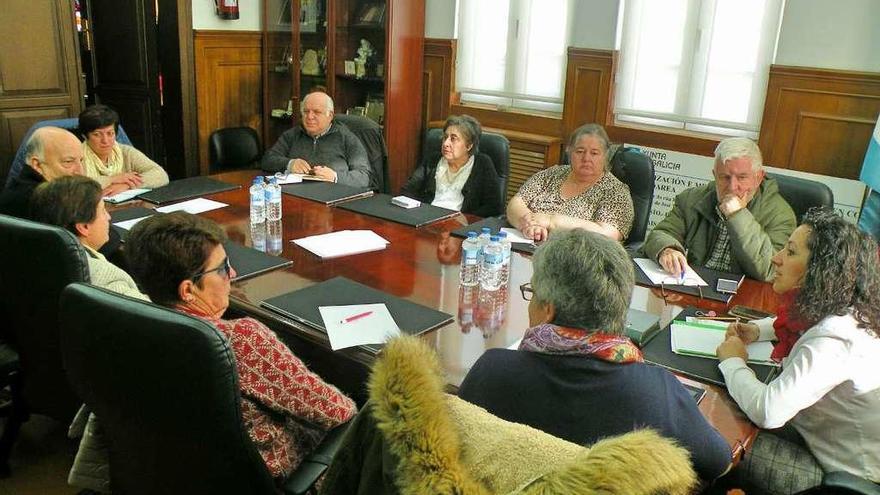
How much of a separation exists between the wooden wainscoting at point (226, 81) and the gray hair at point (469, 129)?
7.52 feet

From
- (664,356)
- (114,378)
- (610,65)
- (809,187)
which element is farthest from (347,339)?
(610,65)

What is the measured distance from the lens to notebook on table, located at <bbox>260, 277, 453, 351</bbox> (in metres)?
1.76

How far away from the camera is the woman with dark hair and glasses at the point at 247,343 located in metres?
1.38

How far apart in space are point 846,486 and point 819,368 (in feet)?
0.77

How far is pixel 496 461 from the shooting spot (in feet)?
2.95

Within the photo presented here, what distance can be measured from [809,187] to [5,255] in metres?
2.60

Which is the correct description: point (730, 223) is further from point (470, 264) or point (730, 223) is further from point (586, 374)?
point (586, 374)

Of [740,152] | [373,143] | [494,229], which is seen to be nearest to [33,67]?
[373,143]

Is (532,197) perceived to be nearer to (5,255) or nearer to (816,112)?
(816,112)

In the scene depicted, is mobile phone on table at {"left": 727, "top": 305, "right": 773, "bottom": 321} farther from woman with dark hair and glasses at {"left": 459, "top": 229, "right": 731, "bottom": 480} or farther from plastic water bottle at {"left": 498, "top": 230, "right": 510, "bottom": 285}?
woman with dark hair and glasses at {"left": 459, "top": 229, "right": 731, "bottom": 480}

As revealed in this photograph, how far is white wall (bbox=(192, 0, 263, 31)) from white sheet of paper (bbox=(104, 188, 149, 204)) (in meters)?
2.13

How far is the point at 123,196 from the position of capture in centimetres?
289

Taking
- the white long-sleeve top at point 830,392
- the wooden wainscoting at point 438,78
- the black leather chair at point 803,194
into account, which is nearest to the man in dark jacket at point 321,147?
the wooden wainscoting at point 438,78

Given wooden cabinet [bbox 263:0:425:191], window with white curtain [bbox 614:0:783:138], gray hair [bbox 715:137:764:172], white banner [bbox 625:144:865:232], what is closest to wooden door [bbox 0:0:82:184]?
wooden cabinet [bbox 263:0:425:191]
